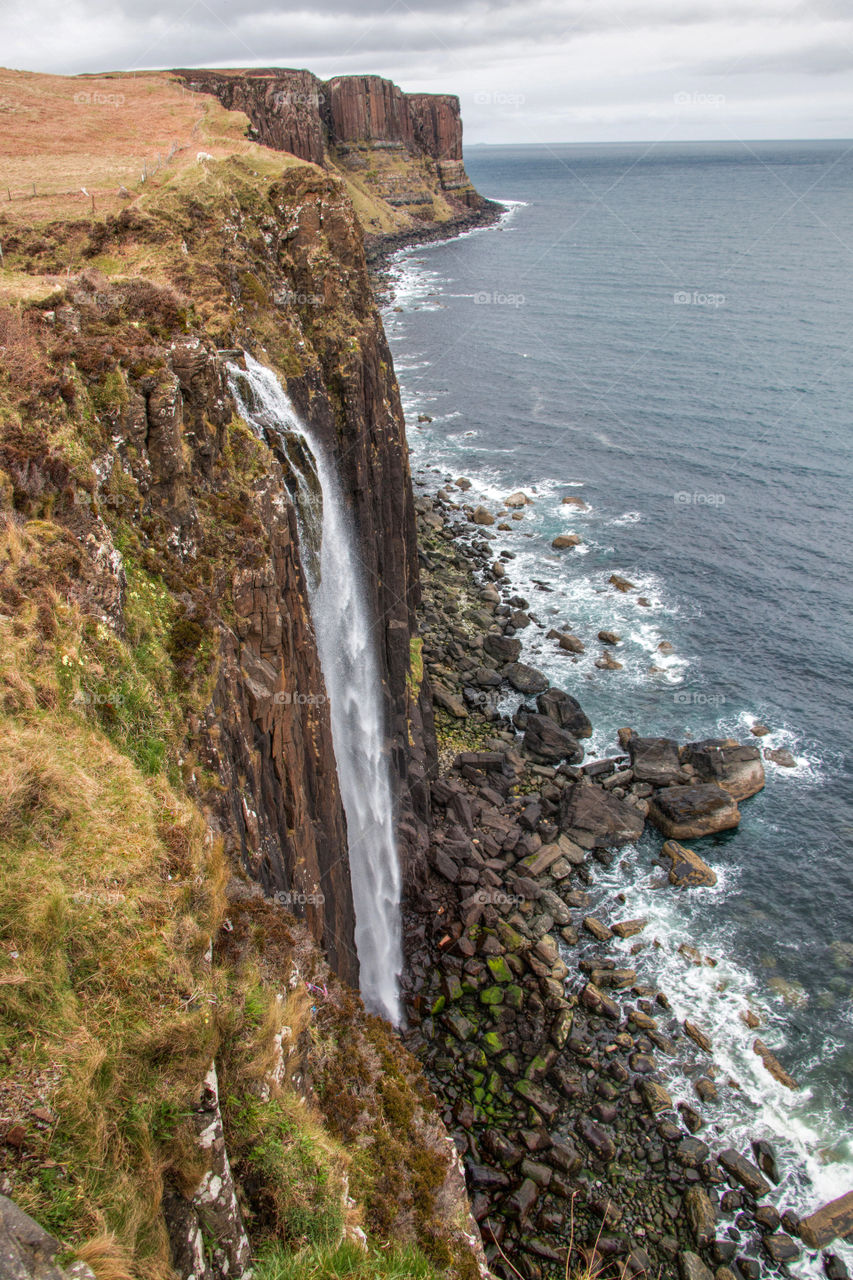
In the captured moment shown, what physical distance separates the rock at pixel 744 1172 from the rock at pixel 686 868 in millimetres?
13217

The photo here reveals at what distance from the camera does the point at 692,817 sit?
42.9m

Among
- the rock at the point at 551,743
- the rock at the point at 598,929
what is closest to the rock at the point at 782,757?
the rock at the point at 551,743

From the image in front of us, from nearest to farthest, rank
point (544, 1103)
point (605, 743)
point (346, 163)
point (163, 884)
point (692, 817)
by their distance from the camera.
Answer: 1. point (163, 884)
2. point (544, 1103)
3. point (692, 817)
4. point (605, 743)
5. point (346, 163)

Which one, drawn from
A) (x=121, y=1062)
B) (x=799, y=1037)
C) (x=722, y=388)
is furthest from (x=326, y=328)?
(x=722, y=388)

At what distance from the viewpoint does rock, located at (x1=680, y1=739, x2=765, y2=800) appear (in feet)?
148

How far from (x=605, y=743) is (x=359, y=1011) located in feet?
107

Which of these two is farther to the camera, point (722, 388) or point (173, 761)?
point (722, 388)

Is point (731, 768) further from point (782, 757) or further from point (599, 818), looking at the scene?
point (599, 818)

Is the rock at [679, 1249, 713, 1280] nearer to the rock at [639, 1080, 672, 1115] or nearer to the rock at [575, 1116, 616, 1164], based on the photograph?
the rock at [575, 1116, 616, 1164]

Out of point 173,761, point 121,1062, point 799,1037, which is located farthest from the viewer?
point 799,1037

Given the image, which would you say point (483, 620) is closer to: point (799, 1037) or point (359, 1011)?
point (799, 1037)

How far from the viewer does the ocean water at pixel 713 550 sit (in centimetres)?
3472

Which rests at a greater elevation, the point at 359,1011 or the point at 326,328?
the point at 326,328

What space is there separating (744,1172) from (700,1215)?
2.61 meters
